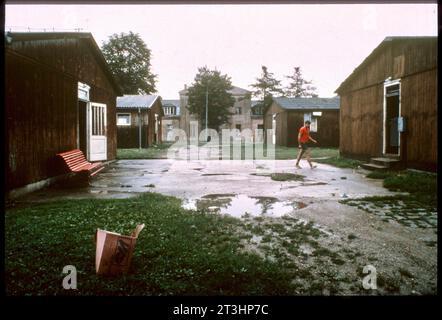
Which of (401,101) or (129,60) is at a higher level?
(129,60)

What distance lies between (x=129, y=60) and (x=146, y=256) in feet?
155

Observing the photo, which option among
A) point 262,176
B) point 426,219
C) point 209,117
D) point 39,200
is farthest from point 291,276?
point 209,117

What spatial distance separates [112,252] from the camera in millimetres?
3412

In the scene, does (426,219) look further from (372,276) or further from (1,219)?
(1,219)

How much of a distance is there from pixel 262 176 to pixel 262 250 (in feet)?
23.7

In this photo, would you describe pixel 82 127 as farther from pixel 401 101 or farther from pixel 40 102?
pixel 401 101

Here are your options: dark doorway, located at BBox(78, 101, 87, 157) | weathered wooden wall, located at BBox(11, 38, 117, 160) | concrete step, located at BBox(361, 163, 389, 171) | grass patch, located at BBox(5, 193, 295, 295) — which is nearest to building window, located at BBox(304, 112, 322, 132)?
concrete step, located at BBox(361, 163, 389, 171)

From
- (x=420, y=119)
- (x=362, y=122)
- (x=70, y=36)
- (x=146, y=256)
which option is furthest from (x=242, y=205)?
(x=362, y=122)

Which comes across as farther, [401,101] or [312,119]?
[312,119]

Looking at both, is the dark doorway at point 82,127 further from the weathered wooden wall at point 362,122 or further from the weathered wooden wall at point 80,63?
the weathered wooden wall at point 362,122

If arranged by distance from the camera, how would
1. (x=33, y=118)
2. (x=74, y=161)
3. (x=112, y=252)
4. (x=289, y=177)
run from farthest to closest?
1. (x=289, y=177)
2. (x=74, y=161)
3. (x=33, y=118)
4. (x=112, y=252)

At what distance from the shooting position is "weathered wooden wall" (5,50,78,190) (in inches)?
282

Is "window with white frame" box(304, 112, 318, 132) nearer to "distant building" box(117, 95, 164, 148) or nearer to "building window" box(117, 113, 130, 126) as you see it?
"distant building" box(117, 95, 164, 148)

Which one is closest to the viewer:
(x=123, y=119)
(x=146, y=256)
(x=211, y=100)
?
(x=146, y=256)
